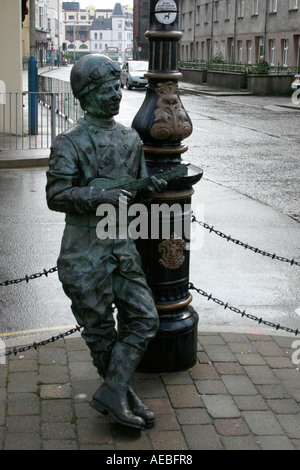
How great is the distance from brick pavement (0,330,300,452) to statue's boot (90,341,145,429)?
0.10 m

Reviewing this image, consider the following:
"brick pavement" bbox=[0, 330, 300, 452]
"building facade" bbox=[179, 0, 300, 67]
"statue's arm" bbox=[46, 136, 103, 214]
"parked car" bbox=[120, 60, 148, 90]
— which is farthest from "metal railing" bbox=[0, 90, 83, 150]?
"building facade" bbox=[179, 0, 300, 67]

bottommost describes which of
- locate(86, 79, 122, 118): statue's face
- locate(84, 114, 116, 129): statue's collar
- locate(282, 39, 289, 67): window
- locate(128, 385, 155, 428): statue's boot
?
locate(128, 385, 155, 428): statue's boot

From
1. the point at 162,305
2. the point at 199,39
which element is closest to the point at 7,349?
the point at 162,305

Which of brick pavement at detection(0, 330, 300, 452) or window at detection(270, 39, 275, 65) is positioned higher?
window at detection(270, 39, 275, 65)

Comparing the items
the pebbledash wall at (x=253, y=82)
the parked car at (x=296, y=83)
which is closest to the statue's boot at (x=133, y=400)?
the parked car at (x=296, y=83)

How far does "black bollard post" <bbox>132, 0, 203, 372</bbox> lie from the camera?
4.24m

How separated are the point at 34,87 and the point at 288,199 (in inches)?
311

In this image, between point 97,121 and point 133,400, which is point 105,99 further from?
point 133,400

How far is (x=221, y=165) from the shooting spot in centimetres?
1384

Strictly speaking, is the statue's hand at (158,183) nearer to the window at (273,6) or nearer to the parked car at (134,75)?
the parked car at (134,75)

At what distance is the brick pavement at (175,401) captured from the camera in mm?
3645

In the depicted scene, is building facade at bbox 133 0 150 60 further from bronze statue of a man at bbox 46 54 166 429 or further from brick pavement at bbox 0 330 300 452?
bronze statue of a man at bbox 46 54 166 429

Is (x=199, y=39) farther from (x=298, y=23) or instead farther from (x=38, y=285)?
(x=38, y=285)

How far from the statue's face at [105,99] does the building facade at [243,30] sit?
Answer: 3725 cm
